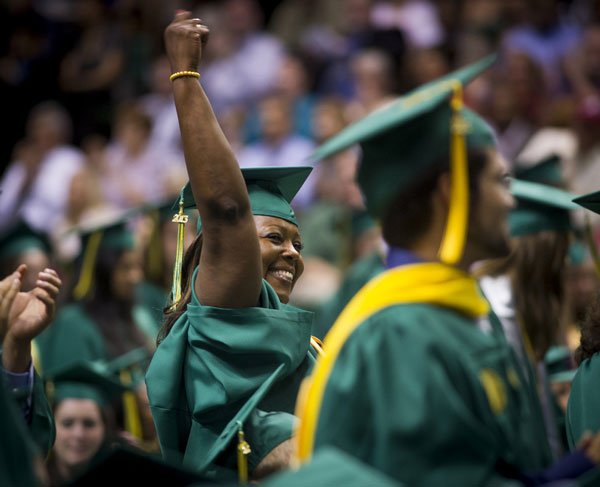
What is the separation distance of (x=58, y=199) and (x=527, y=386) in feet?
26.5

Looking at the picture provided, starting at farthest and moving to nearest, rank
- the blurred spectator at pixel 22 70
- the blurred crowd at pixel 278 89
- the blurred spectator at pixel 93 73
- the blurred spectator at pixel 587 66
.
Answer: the blurred spectator at pixel 22 70
the blurred spectator at pixel 93 73
the blurred crowd at pixel 278 89
the blurred spectator at pixel 587 66

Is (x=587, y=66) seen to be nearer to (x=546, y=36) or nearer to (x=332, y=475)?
(x=546, y=36)

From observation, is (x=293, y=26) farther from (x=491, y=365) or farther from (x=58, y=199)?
(x=491, y=365)

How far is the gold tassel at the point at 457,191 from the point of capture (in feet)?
6.99

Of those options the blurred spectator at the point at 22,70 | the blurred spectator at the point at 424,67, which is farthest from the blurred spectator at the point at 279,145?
the blurred spectator at the point at 22,70

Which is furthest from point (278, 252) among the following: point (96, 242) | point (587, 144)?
point (587, 144)

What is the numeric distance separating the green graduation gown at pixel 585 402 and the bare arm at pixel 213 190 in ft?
3.56

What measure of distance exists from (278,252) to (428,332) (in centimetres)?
125

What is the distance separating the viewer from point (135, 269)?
20.8 feet

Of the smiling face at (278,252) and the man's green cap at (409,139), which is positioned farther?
the smiling face at (278,252)

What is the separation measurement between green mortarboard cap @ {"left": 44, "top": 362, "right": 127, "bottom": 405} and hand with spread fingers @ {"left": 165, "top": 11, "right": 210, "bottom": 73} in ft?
8.73

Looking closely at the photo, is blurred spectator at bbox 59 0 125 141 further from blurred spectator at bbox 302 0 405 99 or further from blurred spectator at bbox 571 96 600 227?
blurred spectator at bbox 571 96 600 227

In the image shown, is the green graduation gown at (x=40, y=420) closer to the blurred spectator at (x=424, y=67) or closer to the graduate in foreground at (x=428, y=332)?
the graduate in foreground at (x=428, y=332)

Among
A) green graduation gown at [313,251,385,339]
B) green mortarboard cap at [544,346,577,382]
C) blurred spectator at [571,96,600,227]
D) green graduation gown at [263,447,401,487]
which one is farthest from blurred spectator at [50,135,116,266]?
green graduation gown at [263,447,401,487]
